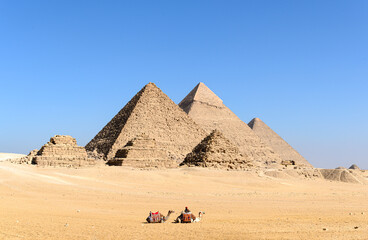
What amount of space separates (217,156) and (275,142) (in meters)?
53.8

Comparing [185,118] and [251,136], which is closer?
[185,118]

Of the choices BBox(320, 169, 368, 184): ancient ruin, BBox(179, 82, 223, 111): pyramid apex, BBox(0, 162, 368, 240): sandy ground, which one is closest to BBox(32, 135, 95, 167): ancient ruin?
BBox(0, 162, 368, 240): sandy ground

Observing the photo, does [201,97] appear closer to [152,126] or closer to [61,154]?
[152,126]

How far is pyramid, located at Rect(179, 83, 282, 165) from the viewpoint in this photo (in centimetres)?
7038

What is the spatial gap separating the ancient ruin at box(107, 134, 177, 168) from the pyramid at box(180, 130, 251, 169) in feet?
7.76

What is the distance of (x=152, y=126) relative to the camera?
170 feet

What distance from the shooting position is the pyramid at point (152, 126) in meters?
49.4

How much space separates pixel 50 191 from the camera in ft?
51.2

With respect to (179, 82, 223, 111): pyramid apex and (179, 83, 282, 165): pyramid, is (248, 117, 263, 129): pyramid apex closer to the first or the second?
(179, 83, 282, 165): pyramid

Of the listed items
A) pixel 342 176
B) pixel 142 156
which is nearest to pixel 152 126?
pixel 142 156

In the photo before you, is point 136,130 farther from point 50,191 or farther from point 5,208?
→ point 5,208

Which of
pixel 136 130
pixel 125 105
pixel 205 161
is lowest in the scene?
pixel 205 161

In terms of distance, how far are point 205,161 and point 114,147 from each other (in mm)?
16310

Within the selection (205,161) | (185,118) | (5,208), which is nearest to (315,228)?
(5,208)
